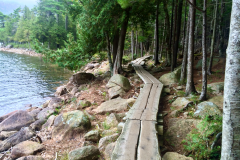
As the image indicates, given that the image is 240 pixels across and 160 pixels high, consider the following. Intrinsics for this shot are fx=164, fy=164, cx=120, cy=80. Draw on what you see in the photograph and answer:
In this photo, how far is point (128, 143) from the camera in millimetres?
3639

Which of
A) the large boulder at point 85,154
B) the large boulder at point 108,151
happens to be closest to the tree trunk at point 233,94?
the large boulder at point 108,151

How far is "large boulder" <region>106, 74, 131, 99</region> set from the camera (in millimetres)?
9180

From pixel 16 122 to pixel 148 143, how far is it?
308 inches

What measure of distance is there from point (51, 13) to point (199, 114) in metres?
64.1

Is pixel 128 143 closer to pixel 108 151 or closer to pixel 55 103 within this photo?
pixel 108 151

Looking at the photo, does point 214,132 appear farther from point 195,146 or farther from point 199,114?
point 199,114

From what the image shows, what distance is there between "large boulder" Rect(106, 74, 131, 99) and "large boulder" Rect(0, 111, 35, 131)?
464 centimetres

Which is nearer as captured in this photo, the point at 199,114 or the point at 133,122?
the point at 133,122

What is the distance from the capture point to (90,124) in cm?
642

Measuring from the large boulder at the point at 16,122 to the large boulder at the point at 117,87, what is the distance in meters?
4.64

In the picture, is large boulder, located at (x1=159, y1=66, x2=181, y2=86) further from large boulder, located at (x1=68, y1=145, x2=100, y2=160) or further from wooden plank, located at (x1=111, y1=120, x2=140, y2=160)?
large boulder, located at (x1=68, y1=145, x2=100, y2=160)

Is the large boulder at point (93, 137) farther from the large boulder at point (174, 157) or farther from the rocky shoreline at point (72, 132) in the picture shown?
the large boulder at point (174, 157)

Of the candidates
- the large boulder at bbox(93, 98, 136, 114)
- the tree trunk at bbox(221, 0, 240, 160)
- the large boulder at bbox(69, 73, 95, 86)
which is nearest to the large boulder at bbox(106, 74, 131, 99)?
the large boulder at bbox(93, 98, 136, 114)

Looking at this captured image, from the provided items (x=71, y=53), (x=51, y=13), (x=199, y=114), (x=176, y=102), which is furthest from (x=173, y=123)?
(x=51, y=13)
